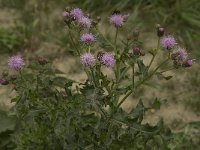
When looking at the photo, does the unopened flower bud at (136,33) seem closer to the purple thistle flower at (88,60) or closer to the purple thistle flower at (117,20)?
the purple thistle flower at (117,20)

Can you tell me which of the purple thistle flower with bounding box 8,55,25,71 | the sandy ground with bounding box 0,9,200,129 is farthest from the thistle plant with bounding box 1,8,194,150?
the sandy ground with bounding box 0,9,200,129

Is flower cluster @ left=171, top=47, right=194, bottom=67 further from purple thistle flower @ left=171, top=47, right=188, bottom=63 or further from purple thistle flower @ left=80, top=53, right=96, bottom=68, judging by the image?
purple thistle flower @ left=80, top=53, right=96, bottom=68

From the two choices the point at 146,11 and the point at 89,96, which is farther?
the point at 146,11

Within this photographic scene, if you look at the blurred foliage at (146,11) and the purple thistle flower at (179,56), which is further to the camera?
the blurred foliage at (146,11)

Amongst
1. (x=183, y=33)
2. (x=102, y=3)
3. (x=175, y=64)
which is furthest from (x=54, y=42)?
(x=175, y=64)

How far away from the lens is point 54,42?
4328 millimetres

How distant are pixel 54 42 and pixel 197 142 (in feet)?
5.14

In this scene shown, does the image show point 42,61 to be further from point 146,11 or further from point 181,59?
point 146,11

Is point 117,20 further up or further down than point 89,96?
further up

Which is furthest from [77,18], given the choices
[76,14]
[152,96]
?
[152,96]

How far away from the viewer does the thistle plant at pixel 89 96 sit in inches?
92.7

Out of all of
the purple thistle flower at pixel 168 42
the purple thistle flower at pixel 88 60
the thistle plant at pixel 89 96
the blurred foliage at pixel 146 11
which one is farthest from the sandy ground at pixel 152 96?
the purple thistle flower at pixel 168 42

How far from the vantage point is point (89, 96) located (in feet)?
7.64

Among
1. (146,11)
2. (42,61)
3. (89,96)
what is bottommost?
(89,96)
